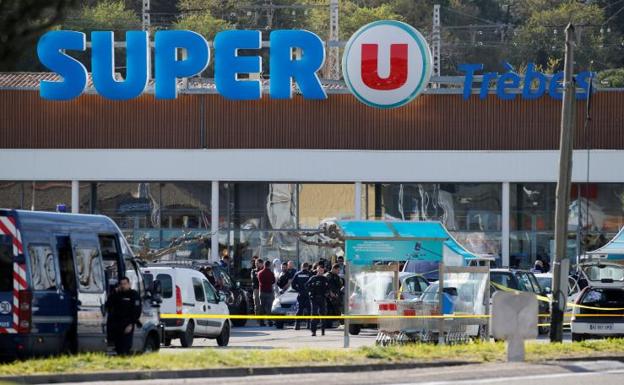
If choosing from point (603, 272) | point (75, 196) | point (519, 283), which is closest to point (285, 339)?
point (519, 283)

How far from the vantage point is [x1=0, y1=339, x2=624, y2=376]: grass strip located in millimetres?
19000

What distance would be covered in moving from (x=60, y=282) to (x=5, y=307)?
117 cm

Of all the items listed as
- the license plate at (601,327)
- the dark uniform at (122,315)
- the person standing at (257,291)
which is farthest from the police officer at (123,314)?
the person standing at (257,291)

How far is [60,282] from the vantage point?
821 inches

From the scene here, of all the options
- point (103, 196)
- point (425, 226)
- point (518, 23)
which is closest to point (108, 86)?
point (103, 196)

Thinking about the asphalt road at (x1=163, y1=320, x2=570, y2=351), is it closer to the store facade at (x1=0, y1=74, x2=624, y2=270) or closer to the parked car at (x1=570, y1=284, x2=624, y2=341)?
the parked car at (x1=570, y1=284, x2=624, y2=341)

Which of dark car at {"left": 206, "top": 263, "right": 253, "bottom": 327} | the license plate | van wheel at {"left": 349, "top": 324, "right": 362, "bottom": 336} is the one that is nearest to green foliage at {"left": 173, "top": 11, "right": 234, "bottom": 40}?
dark car at {"left": 206, "top": 263, "right": 253, "bottom": 327}

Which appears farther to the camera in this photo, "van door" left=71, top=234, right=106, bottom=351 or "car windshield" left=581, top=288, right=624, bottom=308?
"car windshield" left=581, top=288, right=624, bottom=308

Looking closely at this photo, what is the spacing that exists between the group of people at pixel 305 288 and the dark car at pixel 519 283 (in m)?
3.74

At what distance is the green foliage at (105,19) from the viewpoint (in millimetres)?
90875

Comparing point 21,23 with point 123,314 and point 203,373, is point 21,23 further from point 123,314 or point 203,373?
point 123,314

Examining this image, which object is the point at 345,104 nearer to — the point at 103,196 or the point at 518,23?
the point at 103,196

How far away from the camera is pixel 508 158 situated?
4822 cm

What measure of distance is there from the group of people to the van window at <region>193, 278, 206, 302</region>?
307 centimetres
